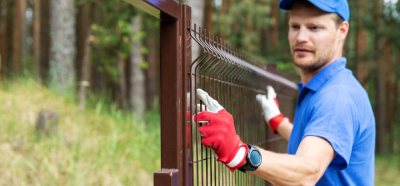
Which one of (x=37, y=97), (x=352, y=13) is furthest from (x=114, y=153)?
(x=352, y=13)

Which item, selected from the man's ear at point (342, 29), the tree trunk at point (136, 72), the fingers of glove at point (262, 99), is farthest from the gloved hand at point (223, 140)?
the tree trunk at point (136, 72)

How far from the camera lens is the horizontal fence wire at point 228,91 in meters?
1.59

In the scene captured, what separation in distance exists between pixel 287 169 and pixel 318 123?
0.31 m

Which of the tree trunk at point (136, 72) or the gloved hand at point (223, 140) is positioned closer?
the gloved hand at point (223, 140)

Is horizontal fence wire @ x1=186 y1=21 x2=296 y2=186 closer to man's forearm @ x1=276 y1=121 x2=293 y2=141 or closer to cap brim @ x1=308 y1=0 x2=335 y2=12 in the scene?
man's forearm @ x1=276 y1=121 x2=293 y2=141

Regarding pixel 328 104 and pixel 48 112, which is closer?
pixel 328 104

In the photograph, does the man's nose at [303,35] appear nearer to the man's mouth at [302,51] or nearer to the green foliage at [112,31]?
the man's mouth at [302,51]

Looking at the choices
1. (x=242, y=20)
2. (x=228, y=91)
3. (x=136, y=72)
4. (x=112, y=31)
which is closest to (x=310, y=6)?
(x=228, y=91)

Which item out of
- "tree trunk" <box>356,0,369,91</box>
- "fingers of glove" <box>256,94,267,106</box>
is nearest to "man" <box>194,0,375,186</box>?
"fingers of glove" <box>256,94,267,106</box>

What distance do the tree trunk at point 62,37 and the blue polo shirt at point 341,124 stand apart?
6.56 metres

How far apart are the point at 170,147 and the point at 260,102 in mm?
1717

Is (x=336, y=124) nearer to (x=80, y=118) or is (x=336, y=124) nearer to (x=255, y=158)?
(x=255, y=158)

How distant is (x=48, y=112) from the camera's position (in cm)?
494

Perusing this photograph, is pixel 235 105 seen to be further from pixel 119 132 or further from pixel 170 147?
pixel 119 132
